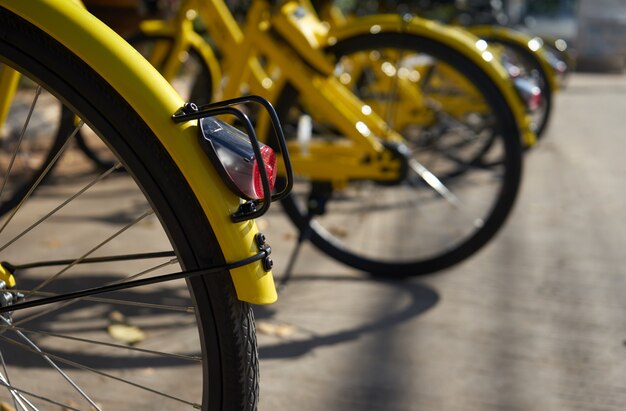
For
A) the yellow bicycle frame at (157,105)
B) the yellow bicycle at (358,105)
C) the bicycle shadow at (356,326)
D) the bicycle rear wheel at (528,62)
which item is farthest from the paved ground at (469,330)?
the bicycle rear wheel at (528,62)

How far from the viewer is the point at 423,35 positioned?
3.55 m

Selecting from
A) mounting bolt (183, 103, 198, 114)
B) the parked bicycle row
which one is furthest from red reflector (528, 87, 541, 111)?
mounting bolt (183, 103, 198, 114)

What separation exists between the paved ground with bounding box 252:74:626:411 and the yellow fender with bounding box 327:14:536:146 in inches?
26.0

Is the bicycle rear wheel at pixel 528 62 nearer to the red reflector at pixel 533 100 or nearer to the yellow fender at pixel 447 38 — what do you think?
the red reflector at pixel 533 100

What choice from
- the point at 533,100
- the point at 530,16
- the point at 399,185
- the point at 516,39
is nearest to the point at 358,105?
the point at 399,185

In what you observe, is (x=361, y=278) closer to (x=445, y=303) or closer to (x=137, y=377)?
(x=445, y=303)

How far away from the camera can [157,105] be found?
5.42ft

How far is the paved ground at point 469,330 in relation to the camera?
2.79 metres

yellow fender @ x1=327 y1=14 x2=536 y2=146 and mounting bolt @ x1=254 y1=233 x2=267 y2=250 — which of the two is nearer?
mounting bolt @ x1=254 y1=233 x2=267 y2=250

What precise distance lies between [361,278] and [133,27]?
2.23 m

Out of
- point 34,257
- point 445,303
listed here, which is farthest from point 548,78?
point 34,257

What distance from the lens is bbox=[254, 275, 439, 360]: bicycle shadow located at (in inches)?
120

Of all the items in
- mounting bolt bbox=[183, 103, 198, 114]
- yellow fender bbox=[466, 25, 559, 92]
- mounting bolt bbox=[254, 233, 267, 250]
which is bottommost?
mounting bolt bbox=[254, 233, 267, 250]

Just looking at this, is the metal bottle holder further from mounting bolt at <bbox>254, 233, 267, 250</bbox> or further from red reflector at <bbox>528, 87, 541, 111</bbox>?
red reflector at <bbox>528, 87, 541, 111</bbox>
